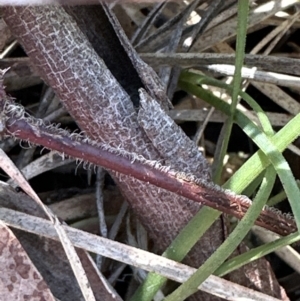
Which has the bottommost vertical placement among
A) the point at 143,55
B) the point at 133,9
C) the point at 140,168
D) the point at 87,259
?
the point at 87,259

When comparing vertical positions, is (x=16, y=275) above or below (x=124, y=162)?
below

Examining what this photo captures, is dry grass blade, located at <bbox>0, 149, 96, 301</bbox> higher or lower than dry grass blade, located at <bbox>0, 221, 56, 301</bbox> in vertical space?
higher

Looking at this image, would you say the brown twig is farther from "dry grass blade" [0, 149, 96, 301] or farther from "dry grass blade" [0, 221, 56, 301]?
"dry grass blade" [0, 221, 56, 301]

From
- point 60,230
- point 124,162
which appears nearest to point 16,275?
point 60,230

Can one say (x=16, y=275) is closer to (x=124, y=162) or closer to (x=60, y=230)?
(x=60, y=230)

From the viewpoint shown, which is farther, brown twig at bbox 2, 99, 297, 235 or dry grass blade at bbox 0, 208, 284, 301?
dry grass blade at bbox 0, 208, 284, 301

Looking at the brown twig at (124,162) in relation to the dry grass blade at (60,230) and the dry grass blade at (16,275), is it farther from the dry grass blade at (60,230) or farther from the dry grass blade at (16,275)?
the dry grass blade at (16,275)

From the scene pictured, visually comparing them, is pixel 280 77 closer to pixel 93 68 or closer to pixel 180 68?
pixel 180 68

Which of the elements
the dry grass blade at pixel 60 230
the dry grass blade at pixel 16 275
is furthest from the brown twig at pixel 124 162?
the dry grass blade at pixel 16 275

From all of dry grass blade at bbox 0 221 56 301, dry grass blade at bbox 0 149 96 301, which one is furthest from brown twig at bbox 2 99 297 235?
dry grass blade at bbox 0 221 56 301

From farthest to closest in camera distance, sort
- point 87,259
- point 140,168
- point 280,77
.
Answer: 1. point 280,77
2. point 87,259
3. point 140,168

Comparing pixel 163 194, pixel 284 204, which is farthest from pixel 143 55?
pixel 284 204
